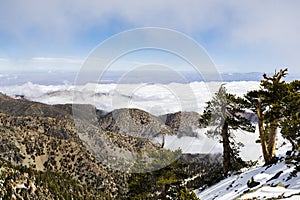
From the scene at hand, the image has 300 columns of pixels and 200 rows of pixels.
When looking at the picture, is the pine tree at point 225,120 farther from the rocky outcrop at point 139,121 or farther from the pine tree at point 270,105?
the rocky outcrop at point 139,121

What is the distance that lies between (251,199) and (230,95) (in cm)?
1509

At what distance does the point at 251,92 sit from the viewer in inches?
1158

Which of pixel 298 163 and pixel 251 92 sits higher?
pixel 251 92

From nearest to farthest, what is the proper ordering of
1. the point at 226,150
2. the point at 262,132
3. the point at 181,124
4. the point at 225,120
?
the point at 181,124, the point at 262,132, the point at 225,120, the point at 226,150

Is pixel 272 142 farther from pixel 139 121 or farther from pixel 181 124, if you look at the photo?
pixel 139 121

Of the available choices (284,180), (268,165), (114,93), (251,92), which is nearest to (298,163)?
(284,180)

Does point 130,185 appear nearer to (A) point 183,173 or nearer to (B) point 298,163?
(A) point 183,173

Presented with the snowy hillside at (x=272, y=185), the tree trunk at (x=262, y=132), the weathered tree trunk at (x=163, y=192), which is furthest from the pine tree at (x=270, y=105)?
the weathered tree trunk at (x=163, y=192)

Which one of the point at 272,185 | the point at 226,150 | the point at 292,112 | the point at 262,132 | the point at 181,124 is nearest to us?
the point at 272,185

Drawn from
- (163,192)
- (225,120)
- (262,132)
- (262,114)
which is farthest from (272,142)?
(163,192)

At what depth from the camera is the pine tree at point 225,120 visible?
33281 millimetres

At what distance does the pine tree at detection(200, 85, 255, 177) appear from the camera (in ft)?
109

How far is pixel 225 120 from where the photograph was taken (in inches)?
1346

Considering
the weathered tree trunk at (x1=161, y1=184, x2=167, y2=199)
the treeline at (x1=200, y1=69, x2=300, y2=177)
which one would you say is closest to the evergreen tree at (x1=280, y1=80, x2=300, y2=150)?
the treeline at (x1=200, y1=69, x2=300, y2=177)
